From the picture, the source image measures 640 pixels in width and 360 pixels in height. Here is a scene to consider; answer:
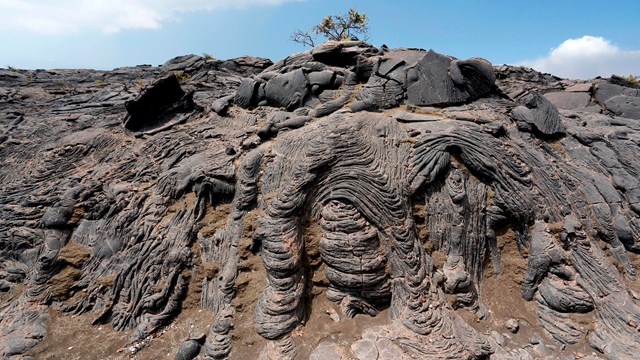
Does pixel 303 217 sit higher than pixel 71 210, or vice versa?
pixel 303 217

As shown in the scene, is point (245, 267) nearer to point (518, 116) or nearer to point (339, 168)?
point (339, 168)

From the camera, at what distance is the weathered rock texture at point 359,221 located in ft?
19.2

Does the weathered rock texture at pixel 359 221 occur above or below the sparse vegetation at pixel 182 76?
below

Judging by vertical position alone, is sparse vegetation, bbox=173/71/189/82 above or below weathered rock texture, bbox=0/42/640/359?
above

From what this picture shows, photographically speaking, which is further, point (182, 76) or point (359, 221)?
point (182, 76)

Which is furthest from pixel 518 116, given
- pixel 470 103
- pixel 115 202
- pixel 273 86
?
pixel 115 202

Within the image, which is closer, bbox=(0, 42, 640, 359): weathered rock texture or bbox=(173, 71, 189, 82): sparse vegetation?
bbox=(0, 42, 640, 359): weathered rock texture

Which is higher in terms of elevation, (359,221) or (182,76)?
(182,76)

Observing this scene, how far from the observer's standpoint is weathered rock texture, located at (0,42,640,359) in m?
5.86

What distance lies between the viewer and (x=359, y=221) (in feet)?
20.8

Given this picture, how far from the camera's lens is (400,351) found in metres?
5.38

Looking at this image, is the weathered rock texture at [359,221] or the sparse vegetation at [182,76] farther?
the sparse vegetation at [182,76]

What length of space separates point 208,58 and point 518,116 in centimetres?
1625

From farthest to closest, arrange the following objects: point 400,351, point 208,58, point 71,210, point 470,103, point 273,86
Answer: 1. point 208,58
2. point 273,86
3. point 470,103
4. point 71,210
5. point 400,351
